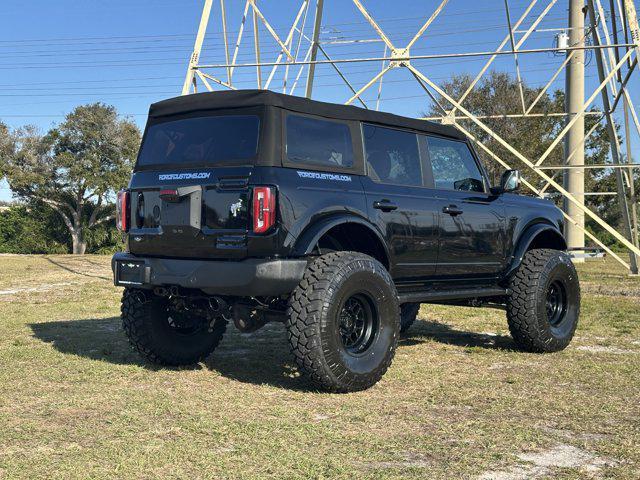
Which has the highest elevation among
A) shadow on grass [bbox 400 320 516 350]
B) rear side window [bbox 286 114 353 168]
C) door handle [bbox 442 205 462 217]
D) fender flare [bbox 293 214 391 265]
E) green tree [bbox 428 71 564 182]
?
green tree [bbox 428 71 564 182]

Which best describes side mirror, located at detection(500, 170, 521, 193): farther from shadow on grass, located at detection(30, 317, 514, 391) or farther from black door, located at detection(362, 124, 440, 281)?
shadow on grass, located at detection(30, 317, 514, 391)

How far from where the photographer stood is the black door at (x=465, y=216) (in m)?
6.91

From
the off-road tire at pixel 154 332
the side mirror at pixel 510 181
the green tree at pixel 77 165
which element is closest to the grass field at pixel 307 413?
the off-road tire at pixel 154 332

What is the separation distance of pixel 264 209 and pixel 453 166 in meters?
2.70

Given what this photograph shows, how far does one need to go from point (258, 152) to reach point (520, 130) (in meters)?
36.4

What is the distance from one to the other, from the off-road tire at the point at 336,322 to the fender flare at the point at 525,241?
7.27 feet

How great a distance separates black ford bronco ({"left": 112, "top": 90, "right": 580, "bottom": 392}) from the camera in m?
5.46

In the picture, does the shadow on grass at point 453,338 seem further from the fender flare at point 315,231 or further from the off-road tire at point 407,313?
the fender flare at point 315,231

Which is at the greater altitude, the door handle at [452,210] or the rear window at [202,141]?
the rear window at [202,141]

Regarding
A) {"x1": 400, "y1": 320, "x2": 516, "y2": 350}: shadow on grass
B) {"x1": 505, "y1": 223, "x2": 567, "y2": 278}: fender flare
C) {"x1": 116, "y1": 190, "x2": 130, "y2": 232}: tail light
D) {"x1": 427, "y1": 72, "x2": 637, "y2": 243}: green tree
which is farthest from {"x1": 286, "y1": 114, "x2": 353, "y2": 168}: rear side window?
{"x1": 427, "y1": 72, "x2": 637, "y2": 243}: green tree

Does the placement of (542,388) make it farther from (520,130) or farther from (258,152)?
(520,130)

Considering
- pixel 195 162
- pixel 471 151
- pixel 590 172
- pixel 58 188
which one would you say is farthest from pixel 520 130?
pixel 195 162

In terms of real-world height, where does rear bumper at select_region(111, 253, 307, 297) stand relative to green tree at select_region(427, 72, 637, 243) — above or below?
below

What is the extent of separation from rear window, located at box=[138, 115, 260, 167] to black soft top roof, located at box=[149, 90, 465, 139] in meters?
0.10
